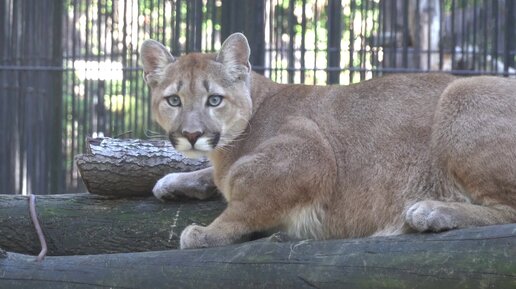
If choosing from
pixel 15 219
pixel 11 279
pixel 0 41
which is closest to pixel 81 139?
pixel 0 41

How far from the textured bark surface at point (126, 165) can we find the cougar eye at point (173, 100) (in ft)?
1.83

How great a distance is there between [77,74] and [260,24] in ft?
8.20

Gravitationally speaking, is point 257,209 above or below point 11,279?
above

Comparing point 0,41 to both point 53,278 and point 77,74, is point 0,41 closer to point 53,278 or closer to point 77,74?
point 77,74

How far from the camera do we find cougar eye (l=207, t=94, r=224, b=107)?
5.41 meters

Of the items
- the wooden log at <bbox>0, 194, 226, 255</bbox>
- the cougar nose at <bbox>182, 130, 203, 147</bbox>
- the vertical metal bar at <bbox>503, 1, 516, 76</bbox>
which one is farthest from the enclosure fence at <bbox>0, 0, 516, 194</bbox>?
the cougar nose at <bbox>182, 130, 203, 147</bbox>

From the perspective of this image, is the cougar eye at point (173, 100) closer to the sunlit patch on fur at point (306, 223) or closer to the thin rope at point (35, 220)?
the sunlit patch on fur at point (306, 223)

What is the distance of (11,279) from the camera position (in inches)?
188

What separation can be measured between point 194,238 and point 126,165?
3.23 ft

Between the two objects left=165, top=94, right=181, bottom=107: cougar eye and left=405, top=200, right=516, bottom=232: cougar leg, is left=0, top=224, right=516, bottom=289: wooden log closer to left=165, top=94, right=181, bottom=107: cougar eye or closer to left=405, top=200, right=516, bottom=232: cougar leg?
left=405, top=200, right=516, bottom=232: cougar leg

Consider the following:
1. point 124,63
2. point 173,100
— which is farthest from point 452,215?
point 124,63

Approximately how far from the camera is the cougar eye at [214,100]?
5.41m

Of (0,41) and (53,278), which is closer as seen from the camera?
(53,278)

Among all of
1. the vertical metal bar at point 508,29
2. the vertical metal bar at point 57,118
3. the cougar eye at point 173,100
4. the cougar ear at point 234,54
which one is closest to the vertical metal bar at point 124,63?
the vertical metal bar at point 57,118
